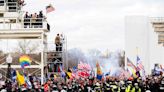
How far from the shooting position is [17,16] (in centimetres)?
4075

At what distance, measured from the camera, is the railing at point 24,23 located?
39812 millimetres

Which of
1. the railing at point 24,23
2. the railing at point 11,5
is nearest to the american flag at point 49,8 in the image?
the railing at point 24,23

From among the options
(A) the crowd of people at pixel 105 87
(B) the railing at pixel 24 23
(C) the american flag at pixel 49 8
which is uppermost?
(C) the american flag at pixel 49 8

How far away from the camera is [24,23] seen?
131ft

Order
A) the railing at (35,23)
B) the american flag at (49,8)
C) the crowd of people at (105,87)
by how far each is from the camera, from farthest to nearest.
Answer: the american flag at (49,8) < the railing at (35,23) < the crowd of people at (105,87)

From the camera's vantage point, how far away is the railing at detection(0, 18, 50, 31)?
39.8m

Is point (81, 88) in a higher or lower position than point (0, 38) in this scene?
lower

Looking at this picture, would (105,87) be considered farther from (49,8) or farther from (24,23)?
(49,8)

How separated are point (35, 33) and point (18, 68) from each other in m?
2.92

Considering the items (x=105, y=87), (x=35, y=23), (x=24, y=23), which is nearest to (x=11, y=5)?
(x=24, y=23)

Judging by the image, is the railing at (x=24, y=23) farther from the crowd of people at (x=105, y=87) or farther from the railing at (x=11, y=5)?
the crowd of people at (x=105, y=87)

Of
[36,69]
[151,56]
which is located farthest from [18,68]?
[151,56]

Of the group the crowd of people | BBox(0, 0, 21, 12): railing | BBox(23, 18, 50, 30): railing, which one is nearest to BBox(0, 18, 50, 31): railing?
BBox(23, 18, 50, 30): railing

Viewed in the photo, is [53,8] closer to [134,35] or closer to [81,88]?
[134,35]
